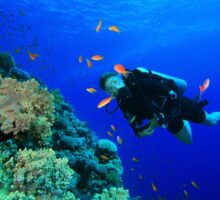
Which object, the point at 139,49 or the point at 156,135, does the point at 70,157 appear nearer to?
the point at 139,49

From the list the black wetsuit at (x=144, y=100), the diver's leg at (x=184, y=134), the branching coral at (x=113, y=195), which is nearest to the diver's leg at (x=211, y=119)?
the diver's leg at (x=184, y=134)

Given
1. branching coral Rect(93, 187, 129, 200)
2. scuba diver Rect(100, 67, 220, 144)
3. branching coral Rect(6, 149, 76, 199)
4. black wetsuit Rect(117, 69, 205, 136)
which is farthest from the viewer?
black wetsuit Rect(117, 69, 205, 136)

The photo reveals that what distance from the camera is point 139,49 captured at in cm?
5684

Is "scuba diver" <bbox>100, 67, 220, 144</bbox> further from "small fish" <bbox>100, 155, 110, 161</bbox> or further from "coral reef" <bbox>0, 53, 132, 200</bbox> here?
"small fish" <bbox>100, 155, 110, 161</bbox>

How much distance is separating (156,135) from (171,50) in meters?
57.8

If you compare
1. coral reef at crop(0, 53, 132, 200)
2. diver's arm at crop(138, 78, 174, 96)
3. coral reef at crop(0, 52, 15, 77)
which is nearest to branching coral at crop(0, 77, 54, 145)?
coral reef at crop(0, 53, 132, 200)

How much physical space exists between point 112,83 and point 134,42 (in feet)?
154

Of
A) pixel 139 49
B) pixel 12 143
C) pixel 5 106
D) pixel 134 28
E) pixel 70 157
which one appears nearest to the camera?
pixel 5 106

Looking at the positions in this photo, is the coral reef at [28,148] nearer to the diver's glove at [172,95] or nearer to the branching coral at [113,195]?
the branching coral at [113,195]

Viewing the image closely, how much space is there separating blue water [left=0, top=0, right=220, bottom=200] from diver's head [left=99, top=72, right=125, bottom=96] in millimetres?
4257

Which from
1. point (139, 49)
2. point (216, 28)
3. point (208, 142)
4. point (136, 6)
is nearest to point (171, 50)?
point (139, 49)

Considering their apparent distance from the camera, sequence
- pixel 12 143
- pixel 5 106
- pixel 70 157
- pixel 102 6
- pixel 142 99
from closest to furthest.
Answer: pixel 5 106 → pixel 12 143 → pixel 142 99 → pixel 70 157 → pixel 102 6

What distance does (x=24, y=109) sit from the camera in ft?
11.7

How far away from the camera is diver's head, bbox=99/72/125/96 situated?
536cm
